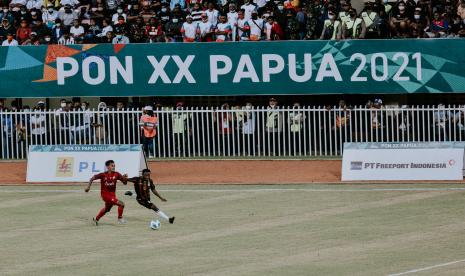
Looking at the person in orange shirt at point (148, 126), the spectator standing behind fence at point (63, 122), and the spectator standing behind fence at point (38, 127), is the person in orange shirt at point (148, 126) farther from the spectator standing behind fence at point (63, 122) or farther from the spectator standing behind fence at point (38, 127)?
the spectator standing behind fence at point (38, 127)

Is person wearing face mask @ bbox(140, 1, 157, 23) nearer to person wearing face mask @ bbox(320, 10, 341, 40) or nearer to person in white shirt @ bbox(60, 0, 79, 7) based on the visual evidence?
person in white shirt @ bbox(60, 0, 79, 7)

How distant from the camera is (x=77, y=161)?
3503 cm

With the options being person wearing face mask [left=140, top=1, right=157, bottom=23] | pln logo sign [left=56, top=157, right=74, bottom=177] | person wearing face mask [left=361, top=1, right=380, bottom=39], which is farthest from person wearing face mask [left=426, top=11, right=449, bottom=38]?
pln logo sign [left=56, top=157, right=74, bottom=177]

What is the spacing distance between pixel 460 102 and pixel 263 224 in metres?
15.0

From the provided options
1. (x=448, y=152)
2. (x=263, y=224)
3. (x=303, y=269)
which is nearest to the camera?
(x=303, y=269)

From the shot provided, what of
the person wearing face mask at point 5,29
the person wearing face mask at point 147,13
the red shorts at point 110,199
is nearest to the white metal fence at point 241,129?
the person wearing face mask at point 5,29

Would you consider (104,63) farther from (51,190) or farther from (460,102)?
(460,102)

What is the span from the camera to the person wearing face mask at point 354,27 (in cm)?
3866

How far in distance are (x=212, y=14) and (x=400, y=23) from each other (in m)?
6.06

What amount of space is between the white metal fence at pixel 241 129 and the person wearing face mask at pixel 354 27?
2.36 metres

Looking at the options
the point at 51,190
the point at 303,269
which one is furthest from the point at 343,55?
the point at 303,269

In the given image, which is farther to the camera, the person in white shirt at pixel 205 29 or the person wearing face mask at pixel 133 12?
the person wearing face mask at pixel 133 12

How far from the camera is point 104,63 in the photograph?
4019cm

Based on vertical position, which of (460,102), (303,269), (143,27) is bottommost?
(303,269)
